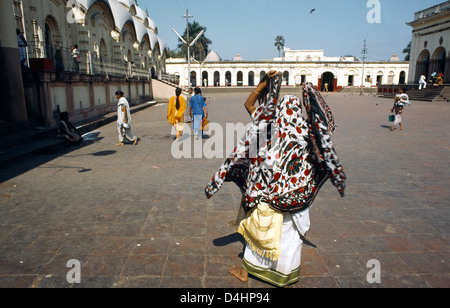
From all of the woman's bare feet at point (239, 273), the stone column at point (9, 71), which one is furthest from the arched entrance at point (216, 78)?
the woman's bare feet at point (239, 273)

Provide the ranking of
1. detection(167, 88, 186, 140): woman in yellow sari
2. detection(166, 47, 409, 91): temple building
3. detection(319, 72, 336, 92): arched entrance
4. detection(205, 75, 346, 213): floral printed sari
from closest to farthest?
detection(205, 75, 346, 213): floral printed sari → detection(167, 88, 186, 140): woman in yellow sari → detection(166, 47, 409, 91): temple building → detection(319, 72, 336, 92): arched entrance

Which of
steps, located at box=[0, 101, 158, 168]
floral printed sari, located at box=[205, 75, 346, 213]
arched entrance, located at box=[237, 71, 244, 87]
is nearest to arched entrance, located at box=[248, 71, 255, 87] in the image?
arched entrance, located at box=[237, 71, 244, 87]

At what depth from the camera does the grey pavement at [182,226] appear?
287cm

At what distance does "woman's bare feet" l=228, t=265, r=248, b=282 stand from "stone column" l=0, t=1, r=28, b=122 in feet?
28.7

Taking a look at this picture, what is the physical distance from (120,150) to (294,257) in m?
6.62

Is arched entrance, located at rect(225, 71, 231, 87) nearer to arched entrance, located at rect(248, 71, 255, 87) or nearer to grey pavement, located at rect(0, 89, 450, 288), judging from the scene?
arched entrance, located at rect(248, 71, 255, 87)

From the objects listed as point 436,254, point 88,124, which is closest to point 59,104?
point 88,124

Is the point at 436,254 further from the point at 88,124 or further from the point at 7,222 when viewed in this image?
the point at 88,124

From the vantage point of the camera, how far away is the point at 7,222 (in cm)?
392

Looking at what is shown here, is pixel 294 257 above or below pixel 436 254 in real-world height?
above

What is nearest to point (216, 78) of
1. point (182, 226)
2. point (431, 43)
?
point (431, 43)

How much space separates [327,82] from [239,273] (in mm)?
58607

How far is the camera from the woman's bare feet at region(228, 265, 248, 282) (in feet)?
9.12

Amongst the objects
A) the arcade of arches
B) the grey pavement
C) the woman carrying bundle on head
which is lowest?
the grey pavement
